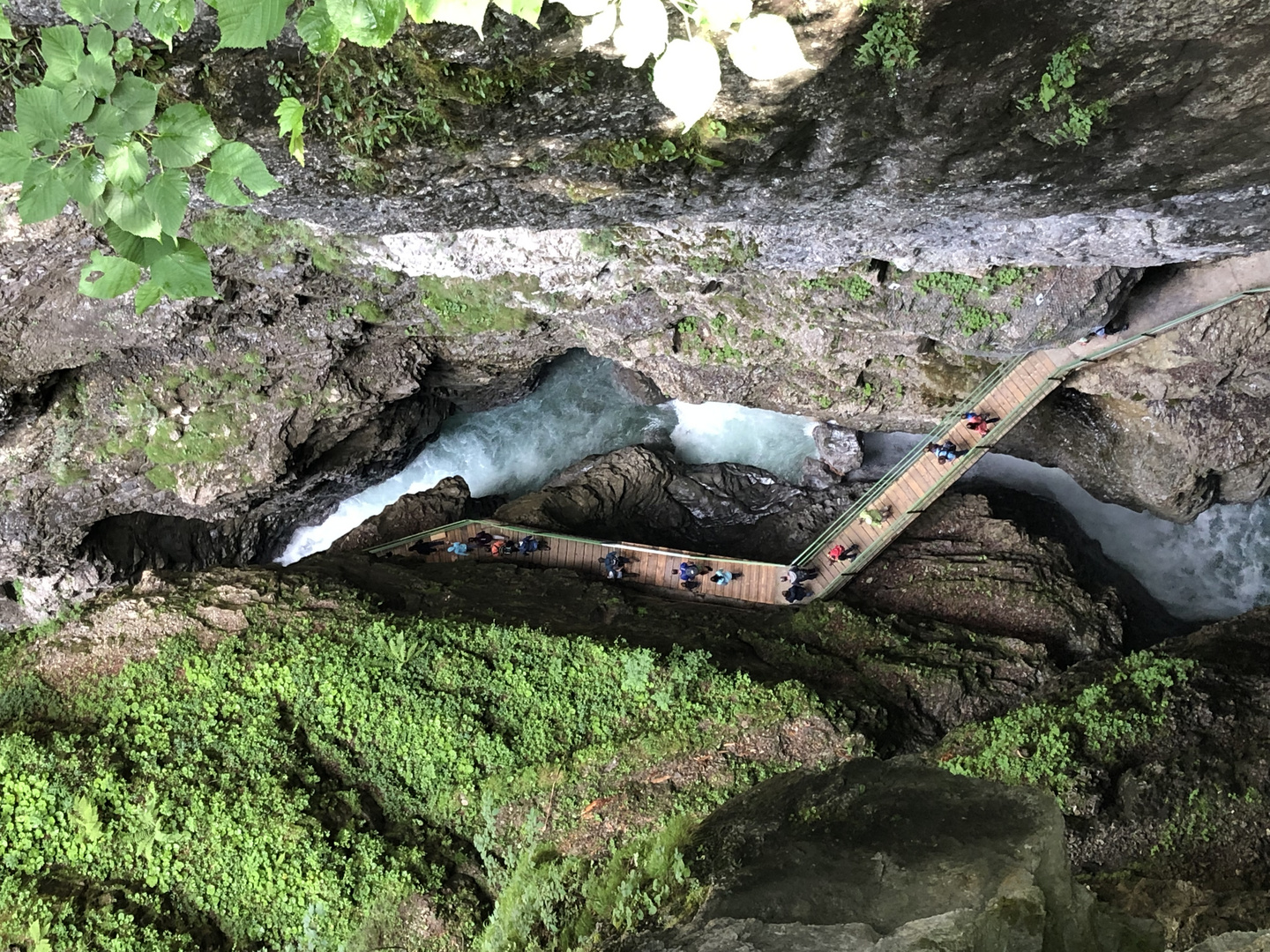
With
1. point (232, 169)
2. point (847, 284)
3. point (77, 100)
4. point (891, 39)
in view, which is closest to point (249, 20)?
point (232, 169)

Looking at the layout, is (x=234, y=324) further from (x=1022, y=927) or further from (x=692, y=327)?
(x=1022, y=927)

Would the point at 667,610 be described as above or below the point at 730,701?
below

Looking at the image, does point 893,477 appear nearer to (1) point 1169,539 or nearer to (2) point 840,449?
(2) point 840,449

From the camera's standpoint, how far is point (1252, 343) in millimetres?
12992

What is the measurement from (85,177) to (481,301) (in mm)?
11373

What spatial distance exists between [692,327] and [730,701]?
22.3 feet

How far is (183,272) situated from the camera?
3.02 m

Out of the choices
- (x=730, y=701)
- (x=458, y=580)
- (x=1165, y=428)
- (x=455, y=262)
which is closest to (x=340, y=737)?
(x=458, y=580)

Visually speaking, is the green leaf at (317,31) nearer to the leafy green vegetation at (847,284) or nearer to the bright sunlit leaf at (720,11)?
the bright sunlit leaf at (720,11)

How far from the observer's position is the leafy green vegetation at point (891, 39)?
4.82 meters

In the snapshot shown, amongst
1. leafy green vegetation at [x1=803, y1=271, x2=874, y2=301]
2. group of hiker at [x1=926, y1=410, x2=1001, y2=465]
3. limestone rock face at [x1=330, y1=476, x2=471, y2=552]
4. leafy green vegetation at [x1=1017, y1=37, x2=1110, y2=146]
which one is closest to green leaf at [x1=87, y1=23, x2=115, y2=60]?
leafy green vegetation at [x1=1017, y1=37, x2=1110, y2=146]

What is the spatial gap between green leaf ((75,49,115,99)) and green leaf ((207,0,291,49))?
0.44 meters

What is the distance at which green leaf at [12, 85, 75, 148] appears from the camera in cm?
277

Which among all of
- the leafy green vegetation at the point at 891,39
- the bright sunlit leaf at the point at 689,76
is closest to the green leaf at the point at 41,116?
the bright sunlit leaf at the point at 689,76
